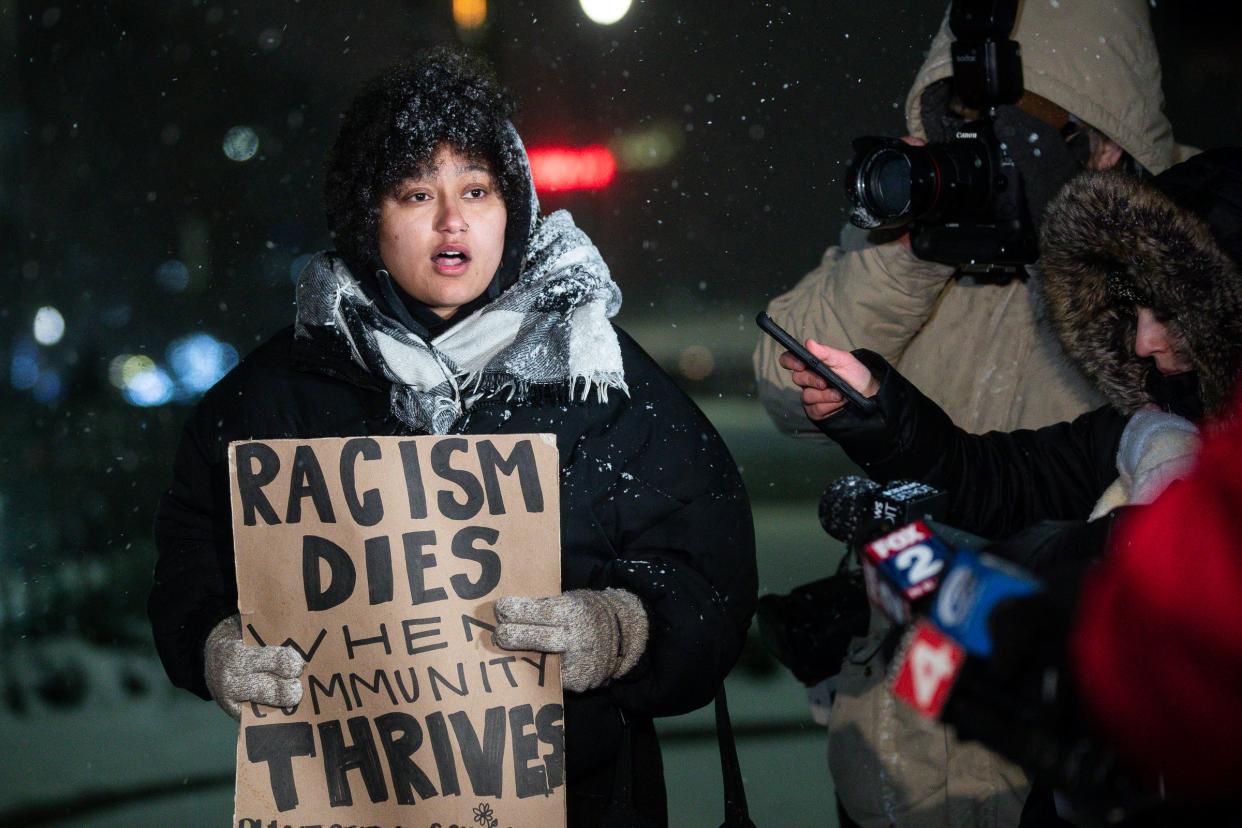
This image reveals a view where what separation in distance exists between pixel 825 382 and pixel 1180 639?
3.06ft

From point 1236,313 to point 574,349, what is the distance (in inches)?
30.4

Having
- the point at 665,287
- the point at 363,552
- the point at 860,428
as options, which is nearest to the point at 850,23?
the point at 665,287

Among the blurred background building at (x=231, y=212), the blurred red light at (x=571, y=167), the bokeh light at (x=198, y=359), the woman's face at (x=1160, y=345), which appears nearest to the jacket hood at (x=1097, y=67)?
the woman's face at (x=1160, y=345)

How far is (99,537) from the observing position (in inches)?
127

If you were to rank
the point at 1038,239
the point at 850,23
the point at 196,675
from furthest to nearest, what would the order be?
the point at 850,23 → the point at 1038,239 → the point at 196,675

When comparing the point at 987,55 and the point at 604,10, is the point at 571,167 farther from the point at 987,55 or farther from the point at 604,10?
the point at 987,55

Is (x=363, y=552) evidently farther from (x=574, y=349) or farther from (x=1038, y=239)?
(x=1038, y=239)

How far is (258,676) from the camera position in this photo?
1406mm

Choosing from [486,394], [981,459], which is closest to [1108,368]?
[981,459]

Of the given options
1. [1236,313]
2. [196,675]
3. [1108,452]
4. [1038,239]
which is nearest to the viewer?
[1236,313]

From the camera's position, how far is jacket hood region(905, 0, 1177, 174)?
6.08 ft

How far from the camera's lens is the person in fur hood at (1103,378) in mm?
1391

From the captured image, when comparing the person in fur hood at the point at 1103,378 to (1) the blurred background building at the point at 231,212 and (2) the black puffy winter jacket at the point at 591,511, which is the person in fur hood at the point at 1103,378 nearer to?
(2) the black puffy winter jacket at the point at 591,511

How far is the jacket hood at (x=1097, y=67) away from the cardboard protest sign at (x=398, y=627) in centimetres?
100
